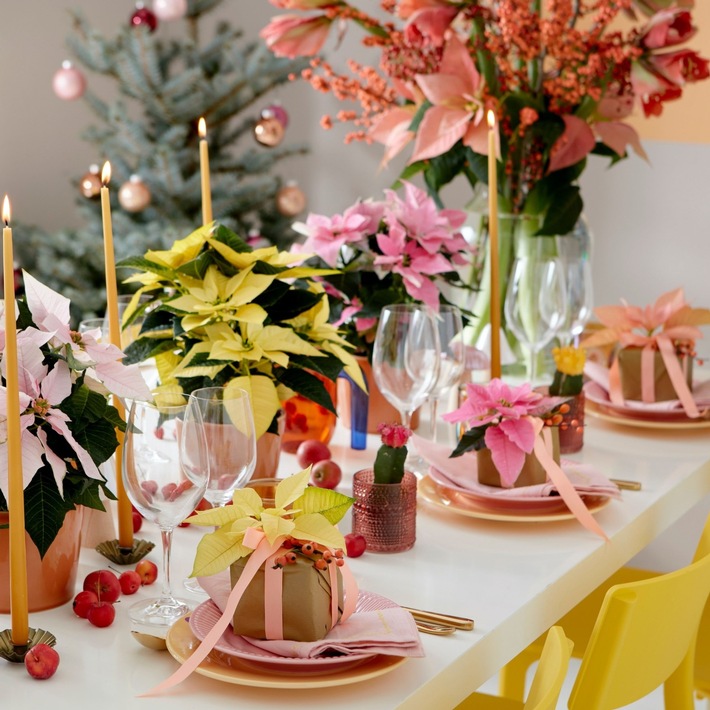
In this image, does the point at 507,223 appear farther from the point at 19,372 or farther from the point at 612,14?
the point at 19,372

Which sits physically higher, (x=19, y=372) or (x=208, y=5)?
(x=208, y=5)

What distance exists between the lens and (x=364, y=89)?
6.13ft

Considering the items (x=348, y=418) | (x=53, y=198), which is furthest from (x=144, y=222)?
(x=348, y=418)

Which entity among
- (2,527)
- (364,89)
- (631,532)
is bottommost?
(631,532)

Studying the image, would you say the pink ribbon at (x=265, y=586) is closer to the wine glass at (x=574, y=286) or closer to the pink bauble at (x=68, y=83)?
the wine glass at (x=574, y=286)

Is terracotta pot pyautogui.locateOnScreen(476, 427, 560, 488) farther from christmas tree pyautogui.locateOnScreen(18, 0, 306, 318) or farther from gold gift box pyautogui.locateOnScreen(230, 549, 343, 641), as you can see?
christmas tree pyautogui.locateOnScreen(18, 0, 306, 318)

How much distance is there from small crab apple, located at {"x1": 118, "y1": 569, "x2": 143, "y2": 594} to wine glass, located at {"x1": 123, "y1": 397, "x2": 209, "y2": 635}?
0.09 metres

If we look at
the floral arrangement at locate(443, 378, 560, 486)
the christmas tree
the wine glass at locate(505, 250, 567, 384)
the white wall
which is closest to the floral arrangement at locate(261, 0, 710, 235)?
the wine glass at locate(505, 250, 567, 384)

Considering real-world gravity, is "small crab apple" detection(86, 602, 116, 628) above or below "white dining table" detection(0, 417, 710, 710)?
above

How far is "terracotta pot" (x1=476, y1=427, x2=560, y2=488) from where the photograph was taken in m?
1.32

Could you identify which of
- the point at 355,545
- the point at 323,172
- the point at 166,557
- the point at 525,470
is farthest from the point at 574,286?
the point at 323,172

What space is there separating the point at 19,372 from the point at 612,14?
1111mm

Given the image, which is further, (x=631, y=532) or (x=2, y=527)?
(x=631, y=532)

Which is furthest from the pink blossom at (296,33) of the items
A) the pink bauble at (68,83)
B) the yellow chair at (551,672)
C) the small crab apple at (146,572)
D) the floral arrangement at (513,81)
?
the pink bauble at (68,83)
